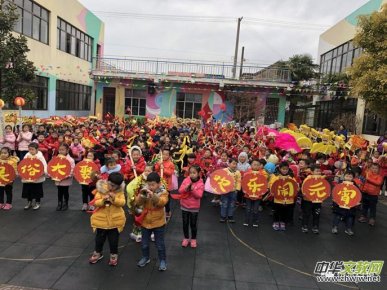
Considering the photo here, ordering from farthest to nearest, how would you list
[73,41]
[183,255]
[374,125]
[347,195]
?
[73,41], [374,125], [347,195], [183,255]

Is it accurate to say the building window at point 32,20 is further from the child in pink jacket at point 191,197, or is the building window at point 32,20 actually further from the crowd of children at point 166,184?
the child in pink jacket at point 191,197

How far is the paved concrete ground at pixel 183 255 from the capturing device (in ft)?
13.6

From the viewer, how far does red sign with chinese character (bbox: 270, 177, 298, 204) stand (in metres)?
6.14

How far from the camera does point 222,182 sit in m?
6.16

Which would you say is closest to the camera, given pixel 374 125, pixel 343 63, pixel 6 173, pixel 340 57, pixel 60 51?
pixel 6 173

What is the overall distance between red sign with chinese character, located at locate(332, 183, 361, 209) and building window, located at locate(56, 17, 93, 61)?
1931cm

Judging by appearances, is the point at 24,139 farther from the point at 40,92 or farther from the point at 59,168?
the point at 40,92

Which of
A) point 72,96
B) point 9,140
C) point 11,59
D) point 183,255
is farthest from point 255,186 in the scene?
point 72,96

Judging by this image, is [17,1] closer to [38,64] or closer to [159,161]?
[38,64]

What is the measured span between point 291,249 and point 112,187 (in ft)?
9.66

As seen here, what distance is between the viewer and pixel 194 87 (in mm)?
24781

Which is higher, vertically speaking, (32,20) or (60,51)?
(32,20)

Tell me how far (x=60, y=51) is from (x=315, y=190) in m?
19.2

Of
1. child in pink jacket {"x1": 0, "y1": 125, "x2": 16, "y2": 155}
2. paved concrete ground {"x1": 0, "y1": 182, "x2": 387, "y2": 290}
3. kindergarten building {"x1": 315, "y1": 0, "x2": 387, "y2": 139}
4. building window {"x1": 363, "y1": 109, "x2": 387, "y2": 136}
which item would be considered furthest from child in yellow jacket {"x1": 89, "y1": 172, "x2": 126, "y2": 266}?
kindergarten building {"x1": 315, "y1": 0, "x2": 387, "y2": 139}
